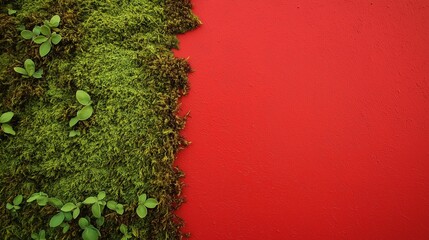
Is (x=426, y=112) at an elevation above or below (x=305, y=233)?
above

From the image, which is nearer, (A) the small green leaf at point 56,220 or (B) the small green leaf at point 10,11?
(A) the small green leaf at point 56,220

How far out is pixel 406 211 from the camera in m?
0.97

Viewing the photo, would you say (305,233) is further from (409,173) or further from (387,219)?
(409,173)

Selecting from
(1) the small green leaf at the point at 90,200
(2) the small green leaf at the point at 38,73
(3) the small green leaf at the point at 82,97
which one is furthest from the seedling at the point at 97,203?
(2) the small green leaf at the point at 38,73

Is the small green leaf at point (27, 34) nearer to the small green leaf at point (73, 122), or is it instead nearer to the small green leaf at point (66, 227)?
the small green leaf at point (73, 122)

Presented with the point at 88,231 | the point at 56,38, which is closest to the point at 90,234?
the point at 88,231

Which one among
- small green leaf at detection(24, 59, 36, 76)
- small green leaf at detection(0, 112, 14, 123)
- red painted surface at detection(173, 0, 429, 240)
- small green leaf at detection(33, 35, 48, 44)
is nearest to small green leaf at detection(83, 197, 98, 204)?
red painted surface at detection(173, 0, 429, 240)

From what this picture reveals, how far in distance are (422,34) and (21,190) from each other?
169 centimetres

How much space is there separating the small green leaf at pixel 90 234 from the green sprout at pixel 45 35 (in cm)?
71

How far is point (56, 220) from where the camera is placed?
3.12 feet

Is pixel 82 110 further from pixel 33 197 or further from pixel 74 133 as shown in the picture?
pixel 33 197

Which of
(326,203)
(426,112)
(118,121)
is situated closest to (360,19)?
(426,112)

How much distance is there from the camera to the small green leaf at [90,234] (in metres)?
0.95

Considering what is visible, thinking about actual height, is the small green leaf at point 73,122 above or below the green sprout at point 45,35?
below
